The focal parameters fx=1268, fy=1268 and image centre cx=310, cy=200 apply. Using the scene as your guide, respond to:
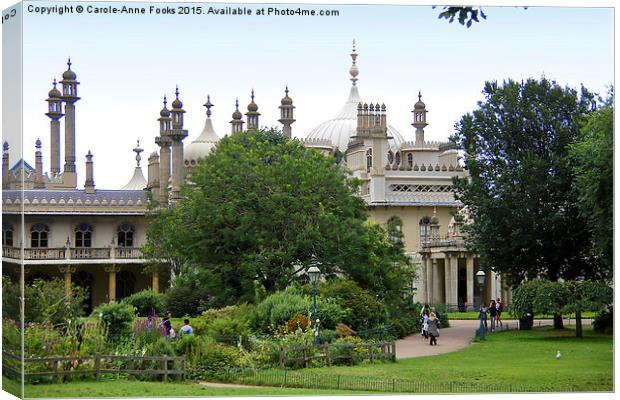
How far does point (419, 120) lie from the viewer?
71.0m

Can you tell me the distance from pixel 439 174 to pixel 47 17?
39.7 metres

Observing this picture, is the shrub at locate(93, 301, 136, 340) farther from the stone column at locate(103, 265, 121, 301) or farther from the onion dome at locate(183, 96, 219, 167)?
the onion dome at locate(183, 96, 219, 167)

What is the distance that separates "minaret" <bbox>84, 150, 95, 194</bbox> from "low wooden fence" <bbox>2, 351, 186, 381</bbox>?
34764 mm

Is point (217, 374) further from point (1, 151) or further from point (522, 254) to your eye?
point (522, 254)

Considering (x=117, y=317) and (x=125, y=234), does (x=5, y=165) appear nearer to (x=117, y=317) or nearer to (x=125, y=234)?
(x=117, y=317)

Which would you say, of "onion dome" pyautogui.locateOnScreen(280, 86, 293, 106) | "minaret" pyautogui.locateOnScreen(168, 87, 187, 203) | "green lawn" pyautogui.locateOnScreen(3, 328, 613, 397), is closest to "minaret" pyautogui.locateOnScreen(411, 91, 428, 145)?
"onion dome" pyautogui.locateOnScreen(280, 86, 293, 106)

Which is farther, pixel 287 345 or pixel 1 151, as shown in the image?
pixel 287 345

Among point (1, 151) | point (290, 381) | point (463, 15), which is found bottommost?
point (290, 381)

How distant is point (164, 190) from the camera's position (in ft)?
186

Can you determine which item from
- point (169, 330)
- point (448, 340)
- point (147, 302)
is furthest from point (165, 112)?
point (169, 330)

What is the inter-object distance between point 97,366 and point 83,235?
32.0 meters

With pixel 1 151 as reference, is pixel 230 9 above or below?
above

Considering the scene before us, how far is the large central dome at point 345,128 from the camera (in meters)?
69.2

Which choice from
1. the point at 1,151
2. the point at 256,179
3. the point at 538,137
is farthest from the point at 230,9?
the point at 538,137
